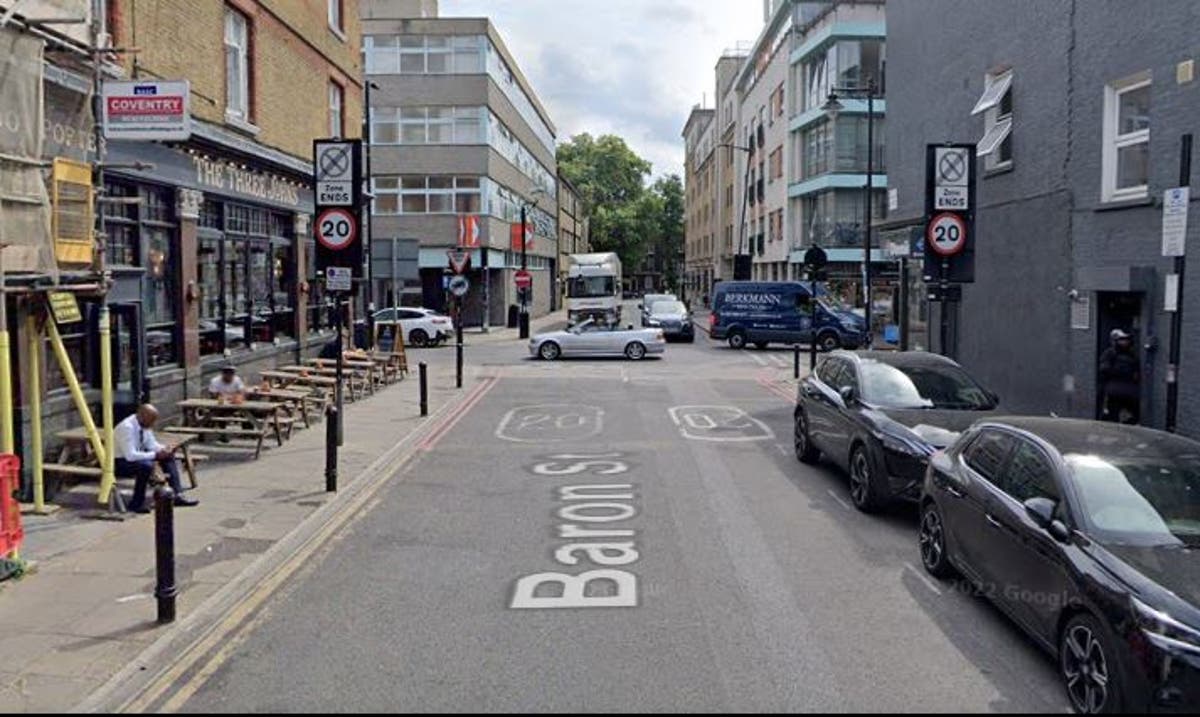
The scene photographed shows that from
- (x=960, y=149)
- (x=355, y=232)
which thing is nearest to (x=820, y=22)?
(x=960, y=149)

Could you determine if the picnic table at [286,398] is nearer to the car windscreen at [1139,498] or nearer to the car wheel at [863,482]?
the car wheel at [863,482]

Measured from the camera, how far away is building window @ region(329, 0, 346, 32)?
23.4 meters

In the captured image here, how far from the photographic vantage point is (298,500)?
35.2ft

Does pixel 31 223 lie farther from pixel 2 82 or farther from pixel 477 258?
pixel 477 258

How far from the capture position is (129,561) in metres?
8.36

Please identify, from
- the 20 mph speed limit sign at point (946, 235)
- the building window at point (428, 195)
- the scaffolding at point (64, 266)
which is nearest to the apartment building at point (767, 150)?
the building window at point (428, 195)

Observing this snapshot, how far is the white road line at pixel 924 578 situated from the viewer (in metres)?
7.57

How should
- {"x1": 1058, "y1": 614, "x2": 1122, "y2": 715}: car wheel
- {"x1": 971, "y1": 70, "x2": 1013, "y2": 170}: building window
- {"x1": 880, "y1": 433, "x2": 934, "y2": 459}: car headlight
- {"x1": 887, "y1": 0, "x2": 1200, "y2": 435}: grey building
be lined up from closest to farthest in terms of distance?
{"x1": 1058, "y1": 614, "x2": 1122, "y2": 715}: car wheel, {"x1": 880, "y1": 433, "x2": 934, "y2": 459}: car headlight, {"x1": 887, "y1": 0, "x2": 1200, "y2": 435}: grey building, {"x1": 971, "y1": 70, "x2": 1013, "y2": 170}: building window

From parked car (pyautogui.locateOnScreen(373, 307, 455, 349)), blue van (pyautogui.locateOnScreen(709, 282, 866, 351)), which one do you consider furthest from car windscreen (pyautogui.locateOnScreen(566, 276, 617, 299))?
blue van (pyautogui.locateOnScreen(709, 282, 866, 351))

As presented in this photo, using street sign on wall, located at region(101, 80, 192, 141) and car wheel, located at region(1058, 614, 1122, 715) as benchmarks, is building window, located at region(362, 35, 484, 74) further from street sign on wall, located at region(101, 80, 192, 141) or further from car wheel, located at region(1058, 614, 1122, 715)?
car wheel, located at region(1058, 614, 1122, 715)

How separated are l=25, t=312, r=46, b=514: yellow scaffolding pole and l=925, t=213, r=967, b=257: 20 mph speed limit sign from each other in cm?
1269

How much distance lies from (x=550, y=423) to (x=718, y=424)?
2.85 meters

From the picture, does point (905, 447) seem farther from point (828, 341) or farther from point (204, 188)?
point (828, 341)

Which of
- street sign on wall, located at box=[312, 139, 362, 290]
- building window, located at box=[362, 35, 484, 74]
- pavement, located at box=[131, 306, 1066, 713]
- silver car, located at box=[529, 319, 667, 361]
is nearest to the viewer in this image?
pavement, located at box=[131, 306, 1066, 713]
